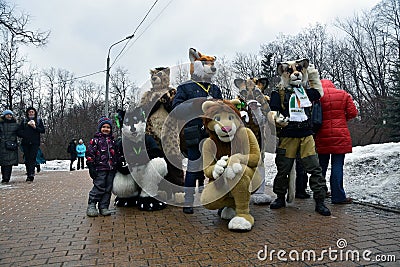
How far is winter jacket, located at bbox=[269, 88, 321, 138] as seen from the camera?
4.68 m

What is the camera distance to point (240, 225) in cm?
381

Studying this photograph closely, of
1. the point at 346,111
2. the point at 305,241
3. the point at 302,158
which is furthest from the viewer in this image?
the point at 346,111

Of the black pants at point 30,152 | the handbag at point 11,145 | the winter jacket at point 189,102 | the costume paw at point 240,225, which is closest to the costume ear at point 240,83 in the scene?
the winter jacket at point 189,102

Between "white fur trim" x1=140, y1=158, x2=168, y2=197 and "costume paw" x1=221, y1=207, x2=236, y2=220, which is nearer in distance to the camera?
"costume paw" x1=221, y1=207, x2=236, y2=220

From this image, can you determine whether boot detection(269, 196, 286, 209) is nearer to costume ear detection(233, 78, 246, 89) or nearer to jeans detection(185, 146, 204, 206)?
jeans detection(185, 146, 204, 206)

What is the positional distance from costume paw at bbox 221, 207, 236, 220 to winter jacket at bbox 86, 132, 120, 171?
66.4 inches

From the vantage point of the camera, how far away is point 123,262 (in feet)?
9.86

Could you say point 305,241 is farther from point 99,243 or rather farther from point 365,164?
point 365,164

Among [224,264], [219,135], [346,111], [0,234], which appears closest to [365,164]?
[346,111]

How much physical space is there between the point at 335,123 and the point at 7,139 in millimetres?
7810

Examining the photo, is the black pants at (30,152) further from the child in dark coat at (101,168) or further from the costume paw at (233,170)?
the costume paw at (233,170)

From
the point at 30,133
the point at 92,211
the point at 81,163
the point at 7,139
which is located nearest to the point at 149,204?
the point at 92,211

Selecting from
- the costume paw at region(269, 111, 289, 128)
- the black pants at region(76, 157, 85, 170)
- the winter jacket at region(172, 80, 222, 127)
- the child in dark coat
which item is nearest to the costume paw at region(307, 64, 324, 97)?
the costume paw at region(269, 111, 289, 128)

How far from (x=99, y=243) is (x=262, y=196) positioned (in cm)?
269
